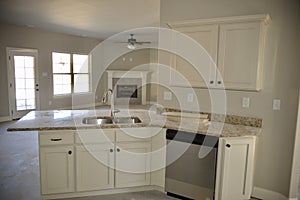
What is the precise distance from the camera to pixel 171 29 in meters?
3.08

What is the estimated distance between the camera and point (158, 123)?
278 cm

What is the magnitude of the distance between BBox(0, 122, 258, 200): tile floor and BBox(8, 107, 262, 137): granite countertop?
0.87 m

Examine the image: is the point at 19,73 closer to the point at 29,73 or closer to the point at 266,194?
the point at 29,73

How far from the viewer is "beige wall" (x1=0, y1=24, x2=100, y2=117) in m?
6.36

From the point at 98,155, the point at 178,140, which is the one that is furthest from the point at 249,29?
the point at 98,155

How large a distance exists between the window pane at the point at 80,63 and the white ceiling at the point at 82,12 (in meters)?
2.26

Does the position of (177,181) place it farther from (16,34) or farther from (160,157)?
(16,34)

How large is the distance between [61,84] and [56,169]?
6.00 m

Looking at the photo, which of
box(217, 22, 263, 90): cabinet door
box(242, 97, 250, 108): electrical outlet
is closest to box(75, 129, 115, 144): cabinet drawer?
box(217, 22, 263, 90): cabinet door

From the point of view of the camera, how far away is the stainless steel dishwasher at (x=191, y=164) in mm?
2484

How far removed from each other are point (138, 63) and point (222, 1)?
7.22m

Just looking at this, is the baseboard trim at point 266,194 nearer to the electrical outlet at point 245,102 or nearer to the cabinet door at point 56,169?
the electrical outlet at point 245,102

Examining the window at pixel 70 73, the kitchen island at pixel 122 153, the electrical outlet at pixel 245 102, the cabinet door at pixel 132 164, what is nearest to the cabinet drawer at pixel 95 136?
the kitchen island at pixel 122 153

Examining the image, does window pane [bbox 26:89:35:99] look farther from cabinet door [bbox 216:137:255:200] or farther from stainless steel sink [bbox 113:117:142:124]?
cabinet door [bbox 216:137:255:200]
